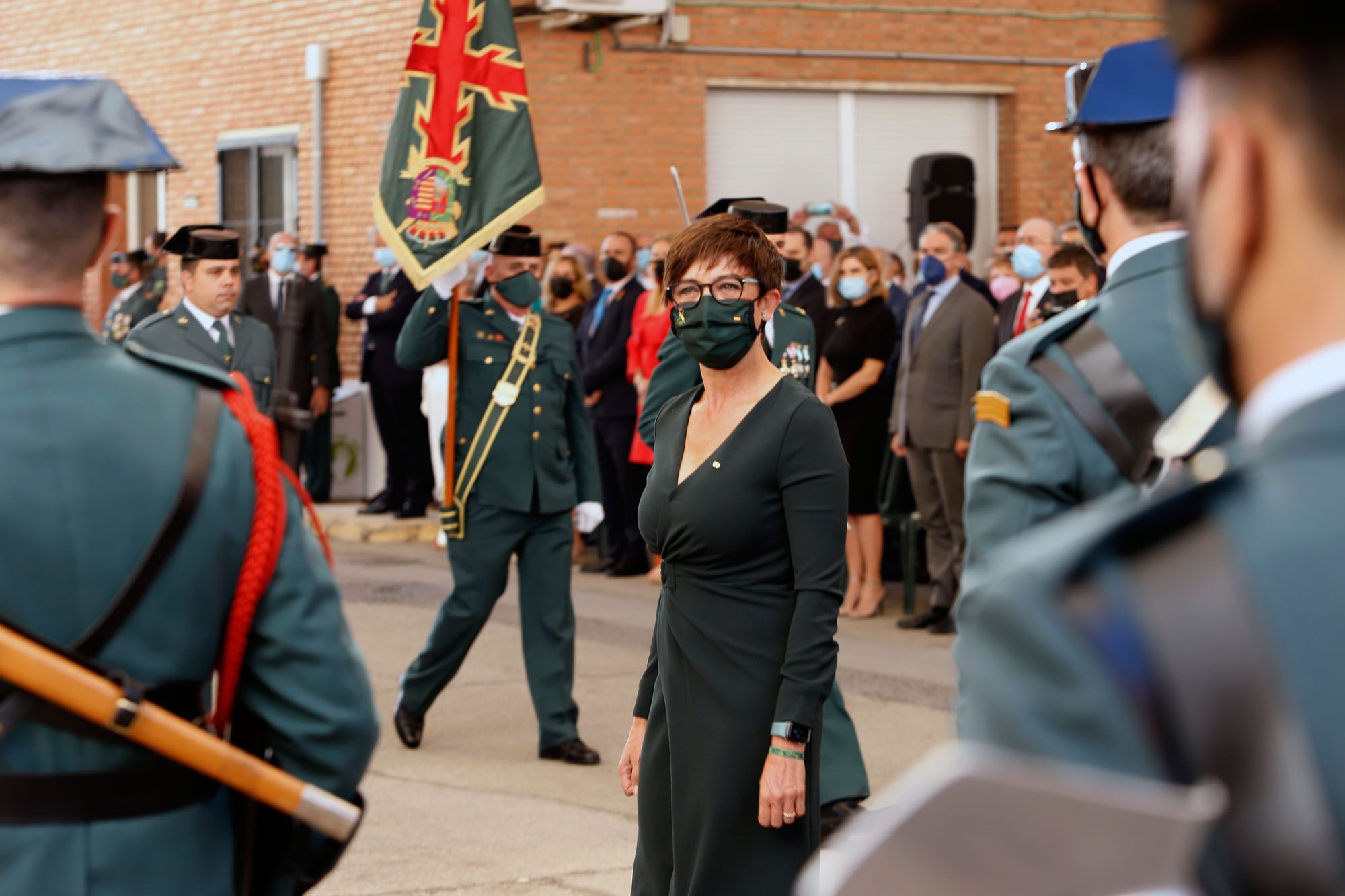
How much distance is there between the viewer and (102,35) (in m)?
20.9

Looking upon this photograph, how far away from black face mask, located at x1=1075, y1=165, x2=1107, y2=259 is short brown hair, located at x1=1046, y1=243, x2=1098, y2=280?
21.7 feet

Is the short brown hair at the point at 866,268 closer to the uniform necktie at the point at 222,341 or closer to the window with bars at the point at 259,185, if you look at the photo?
the uniform necktie at the point at 222,341

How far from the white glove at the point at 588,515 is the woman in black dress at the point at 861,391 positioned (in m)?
3.01

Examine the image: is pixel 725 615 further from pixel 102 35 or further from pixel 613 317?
pixel 102 35

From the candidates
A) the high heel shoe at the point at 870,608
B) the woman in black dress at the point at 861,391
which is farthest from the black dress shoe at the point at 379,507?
the high heel shoe at the point at 870,608

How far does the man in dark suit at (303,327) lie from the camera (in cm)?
1588

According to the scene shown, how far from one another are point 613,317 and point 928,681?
16.0 ft

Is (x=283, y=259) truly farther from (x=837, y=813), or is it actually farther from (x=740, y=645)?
(x=740, y=645)

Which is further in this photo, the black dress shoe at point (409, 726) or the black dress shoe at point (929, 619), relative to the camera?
the black dress shoe at point (929, 619)

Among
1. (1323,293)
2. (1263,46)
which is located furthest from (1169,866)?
(1263,46)

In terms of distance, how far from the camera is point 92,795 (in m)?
2.34

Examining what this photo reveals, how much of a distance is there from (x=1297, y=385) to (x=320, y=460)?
52.5ft

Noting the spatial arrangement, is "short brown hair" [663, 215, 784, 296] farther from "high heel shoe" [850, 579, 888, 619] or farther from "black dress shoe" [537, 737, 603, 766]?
"high heel shoe" [850, 579, 888, 619]

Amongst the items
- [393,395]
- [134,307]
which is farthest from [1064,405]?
[134,307]
